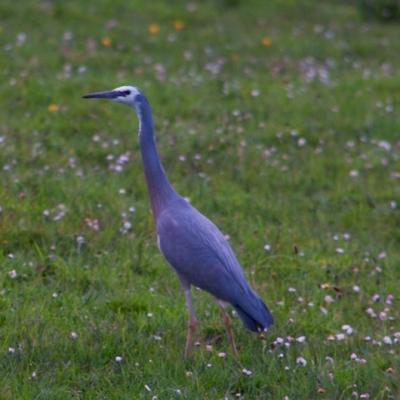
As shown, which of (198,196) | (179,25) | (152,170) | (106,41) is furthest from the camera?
(179,25)

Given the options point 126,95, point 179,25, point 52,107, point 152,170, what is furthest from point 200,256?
point 179,25

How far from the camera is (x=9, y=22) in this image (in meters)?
12.8

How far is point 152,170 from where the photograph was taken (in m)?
6.17

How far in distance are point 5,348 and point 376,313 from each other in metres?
2.55

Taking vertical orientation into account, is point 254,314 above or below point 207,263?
below

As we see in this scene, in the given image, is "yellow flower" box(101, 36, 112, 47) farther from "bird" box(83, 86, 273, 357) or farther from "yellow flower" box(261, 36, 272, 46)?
"bird" box(83, 86, 273, 357)

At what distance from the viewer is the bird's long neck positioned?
616 centimetres

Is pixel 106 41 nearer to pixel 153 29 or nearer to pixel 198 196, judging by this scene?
pixel 153 29

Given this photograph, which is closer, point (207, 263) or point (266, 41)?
point (207, 263)

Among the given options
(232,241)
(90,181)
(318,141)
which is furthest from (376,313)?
(318,141)

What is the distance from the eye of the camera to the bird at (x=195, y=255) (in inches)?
230

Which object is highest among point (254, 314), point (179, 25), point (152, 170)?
point (152, 170)

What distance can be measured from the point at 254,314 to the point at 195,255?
0.50 meters

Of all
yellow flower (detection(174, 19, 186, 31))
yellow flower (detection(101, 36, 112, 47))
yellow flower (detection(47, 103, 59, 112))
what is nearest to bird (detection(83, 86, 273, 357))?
yellow flower (detection(47, 103, 59, 112))
